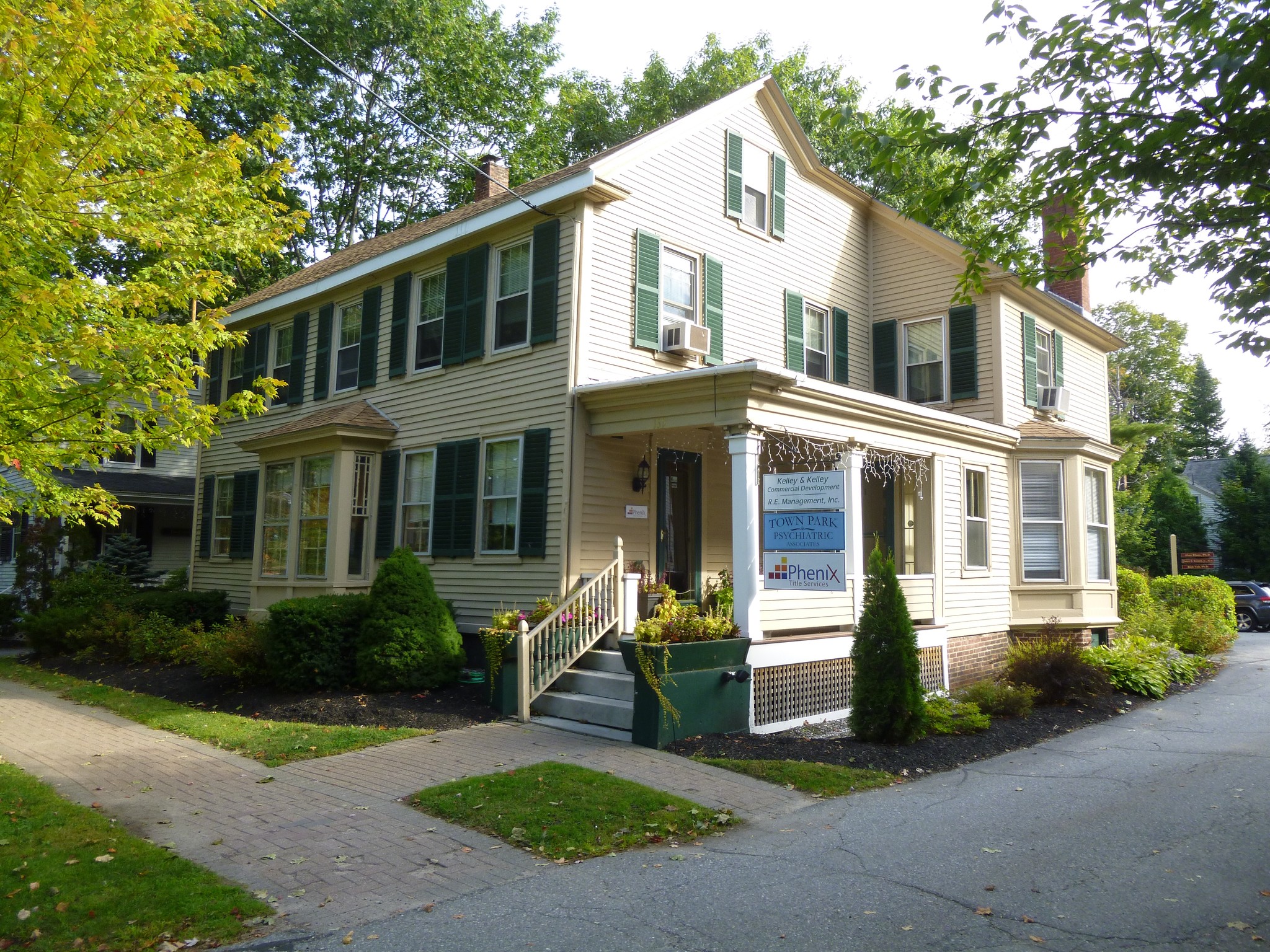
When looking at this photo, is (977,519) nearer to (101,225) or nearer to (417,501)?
(417,501)

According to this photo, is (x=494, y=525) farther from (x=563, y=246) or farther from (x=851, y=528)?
(x=851, y=528)

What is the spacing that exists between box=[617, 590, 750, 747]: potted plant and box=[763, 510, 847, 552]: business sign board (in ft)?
3.48

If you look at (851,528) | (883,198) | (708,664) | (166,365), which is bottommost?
(708,664)

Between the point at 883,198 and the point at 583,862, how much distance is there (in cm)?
2613

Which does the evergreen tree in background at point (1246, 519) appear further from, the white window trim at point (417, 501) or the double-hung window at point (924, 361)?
the white window trim at point (417, 501)

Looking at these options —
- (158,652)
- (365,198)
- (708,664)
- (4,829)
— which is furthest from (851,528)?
(365,198)

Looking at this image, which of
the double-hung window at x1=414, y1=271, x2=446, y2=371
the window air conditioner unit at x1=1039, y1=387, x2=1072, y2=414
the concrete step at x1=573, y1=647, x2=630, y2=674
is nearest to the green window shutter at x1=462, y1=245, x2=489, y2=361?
the double-hung window at x1=414, y1=271, x2=446, y2=371

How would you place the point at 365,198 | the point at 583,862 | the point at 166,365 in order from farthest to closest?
the point at 365,198 < the point at 166,365 < the point at 583,862

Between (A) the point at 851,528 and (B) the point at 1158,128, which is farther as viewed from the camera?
(A) the point at 851,528

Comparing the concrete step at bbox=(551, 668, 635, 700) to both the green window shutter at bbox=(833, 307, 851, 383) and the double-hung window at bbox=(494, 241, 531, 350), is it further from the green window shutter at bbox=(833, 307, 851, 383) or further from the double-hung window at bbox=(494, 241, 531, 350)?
the green window shutter at bbox=(833, 307, 851, 383)

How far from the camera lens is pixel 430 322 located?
14.6 metres

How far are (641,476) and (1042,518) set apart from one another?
7.17m

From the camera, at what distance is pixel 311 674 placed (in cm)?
1163

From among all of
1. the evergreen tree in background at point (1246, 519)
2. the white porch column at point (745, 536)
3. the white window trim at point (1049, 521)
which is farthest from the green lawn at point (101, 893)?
the evergreen tree in background at point (1246, 519)
